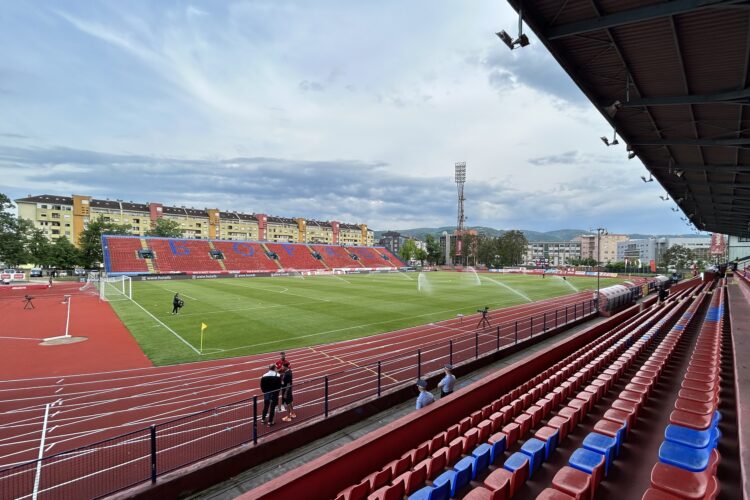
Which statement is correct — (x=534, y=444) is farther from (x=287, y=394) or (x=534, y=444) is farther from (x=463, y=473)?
(x=287, y=394)

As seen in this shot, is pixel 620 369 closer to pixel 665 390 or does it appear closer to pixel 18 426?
pixel 665 390

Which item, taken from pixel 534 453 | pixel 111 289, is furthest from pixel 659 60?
pixel 111 289

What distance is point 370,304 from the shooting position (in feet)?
95.1

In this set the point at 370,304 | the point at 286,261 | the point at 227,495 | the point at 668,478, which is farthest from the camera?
the point at 286,261

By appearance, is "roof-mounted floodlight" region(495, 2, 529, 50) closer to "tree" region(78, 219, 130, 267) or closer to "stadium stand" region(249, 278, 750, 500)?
"stadium stand" region(249, 278, 750, 500)

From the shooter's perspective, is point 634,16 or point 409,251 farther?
point 409,251

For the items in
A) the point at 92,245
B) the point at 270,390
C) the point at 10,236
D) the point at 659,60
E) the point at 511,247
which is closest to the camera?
the point at 659,60

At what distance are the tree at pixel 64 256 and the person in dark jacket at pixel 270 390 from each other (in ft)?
268

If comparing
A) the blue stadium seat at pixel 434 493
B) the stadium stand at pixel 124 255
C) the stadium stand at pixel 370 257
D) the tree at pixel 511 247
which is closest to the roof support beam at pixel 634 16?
the blue stadium seat at pixel 434 493

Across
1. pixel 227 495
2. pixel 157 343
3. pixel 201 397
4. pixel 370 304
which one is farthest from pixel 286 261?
pixel 227 495

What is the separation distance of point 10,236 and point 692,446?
7498 centimetres

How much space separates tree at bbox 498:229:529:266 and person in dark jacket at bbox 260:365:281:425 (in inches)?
4267

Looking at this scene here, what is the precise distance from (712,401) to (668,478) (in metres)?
3.07

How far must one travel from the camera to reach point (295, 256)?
77.8 metres
